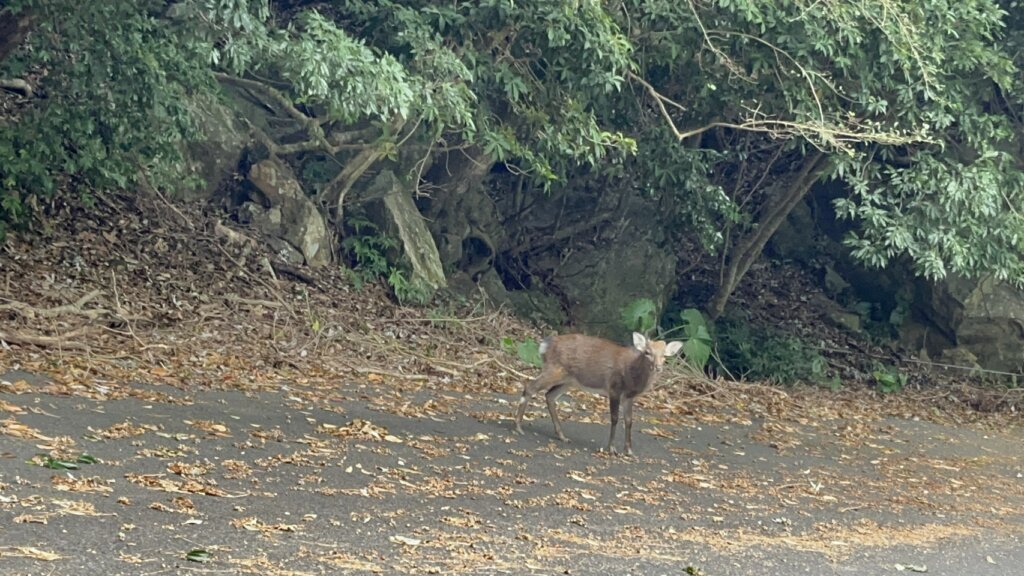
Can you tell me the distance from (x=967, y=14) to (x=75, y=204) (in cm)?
1021

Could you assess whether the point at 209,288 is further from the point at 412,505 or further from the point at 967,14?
the point at 967,14

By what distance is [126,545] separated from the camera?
554 cm

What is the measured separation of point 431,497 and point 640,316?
10343 mm

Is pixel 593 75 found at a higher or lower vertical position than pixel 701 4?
lower

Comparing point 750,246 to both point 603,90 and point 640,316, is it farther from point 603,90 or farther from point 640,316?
point 603,90

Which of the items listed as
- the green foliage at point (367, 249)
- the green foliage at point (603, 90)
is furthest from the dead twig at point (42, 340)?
the green foliage at point (367, 249)

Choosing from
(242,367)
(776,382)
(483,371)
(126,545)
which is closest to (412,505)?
(126,545)

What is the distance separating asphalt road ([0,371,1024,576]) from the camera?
5.88 meters

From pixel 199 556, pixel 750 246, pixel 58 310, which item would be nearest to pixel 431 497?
pixel 199 556

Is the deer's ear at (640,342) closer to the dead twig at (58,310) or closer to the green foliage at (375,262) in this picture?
the dead twig at (58,310)

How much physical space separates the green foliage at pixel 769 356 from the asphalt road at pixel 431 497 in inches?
236

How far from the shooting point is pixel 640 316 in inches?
692

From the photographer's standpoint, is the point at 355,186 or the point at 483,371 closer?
the point at 483,371

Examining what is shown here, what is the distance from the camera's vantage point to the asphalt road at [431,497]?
19.3ft
